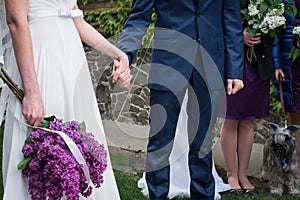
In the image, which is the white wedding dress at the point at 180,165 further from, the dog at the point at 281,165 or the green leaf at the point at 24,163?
the green leaf at the point at 24,163

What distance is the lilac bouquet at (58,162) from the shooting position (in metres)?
2.57

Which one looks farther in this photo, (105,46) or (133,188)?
(133,188)

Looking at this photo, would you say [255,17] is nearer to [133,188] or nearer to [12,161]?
[133,188]

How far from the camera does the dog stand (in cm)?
491

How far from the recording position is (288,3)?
474 cm

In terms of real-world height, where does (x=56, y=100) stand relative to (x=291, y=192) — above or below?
above

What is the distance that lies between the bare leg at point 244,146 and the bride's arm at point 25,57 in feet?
8.67

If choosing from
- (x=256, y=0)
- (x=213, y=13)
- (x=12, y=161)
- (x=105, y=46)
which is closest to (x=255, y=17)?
(x=256, y=0)

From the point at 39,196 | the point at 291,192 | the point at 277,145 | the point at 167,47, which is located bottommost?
the point at 291,192

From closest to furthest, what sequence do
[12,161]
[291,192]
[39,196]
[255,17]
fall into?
[39,196]
[12,161]
[255,17]
[291,192]

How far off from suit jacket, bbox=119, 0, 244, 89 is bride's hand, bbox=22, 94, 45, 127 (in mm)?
1022

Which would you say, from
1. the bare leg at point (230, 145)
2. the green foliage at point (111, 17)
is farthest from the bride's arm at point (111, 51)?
the green foliage at point (111, 17)

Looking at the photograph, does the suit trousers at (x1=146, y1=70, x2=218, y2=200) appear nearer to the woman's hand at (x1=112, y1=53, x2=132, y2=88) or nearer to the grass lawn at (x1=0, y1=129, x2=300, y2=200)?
the woman's hand at (x1=112, y1=53, x2=132, y2=88)

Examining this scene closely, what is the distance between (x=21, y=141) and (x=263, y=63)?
2449mm
